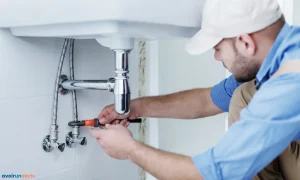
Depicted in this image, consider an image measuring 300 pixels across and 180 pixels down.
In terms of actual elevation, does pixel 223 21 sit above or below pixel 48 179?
above

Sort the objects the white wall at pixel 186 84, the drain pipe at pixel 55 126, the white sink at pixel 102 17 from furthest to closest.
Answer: the white wall at pixel 186 84, the drain pipe at pixel 55 126, the white sink at pixel 102 17

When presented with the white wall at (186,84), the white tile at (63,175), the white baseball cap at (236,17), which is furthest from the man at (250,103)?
the white wall at (186,84)

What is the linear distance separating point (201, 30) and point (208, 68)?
0.46m

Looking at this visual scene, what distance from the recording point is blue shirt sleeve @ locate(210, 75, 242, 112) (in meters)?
1.15

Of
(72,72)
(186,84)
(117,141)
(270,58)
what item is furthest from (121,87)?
(186,84)

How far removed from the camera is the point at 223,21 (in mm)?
805

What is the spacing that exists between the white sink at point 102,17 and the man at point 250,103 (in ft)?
0.20

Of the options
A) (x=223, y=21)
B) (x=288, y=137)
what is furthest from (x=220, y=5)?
(x=288, y=137)

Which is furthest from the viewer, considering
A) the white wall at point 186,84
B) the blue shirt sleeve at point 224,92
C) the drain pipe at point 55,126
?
the white wall at point 186,84

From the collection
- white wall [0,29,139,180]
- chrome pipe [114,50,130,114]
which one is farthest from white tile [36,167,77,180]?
chrome pipe [114,50,130,114]

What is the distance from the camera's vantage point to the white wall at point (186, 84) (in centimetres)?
130

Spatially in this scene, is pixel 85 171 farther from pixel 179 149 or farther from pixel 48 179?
pixel 179 149

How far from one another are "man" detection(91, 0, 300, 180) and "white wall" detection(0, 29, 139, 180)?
7.9 inches

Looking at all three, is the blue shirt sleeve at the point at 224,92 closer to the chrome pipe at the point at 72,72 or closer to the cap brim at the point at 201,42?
the cap brim at the point at 201,42
